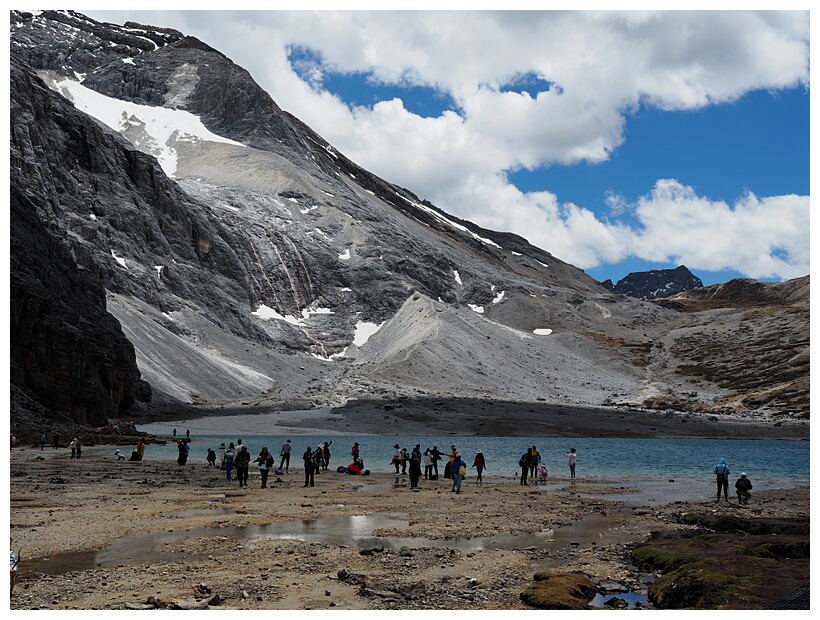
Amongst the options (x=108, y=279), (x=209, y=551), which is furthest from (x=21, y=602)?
(x=108, y=279)

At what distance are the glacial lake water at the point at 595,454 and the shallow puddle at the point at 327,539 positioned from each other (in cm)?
1062

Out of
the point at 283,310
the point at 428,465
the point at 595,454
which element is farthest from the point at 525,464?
the point at 283,310

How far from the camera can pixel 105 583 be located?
520 inches

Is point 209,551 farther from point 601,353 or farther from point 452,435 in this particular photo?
point 601,353

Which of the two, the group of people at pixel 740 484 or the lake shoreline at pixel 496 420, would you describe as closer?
the group of people at pixel 740 484

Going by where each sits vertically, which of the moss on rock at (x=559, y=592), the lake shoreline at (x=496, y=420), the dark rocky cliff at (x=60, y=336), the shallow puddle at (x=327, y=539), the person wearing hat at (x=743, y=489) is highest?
the dark rocky cliff at (x=60, y=336)

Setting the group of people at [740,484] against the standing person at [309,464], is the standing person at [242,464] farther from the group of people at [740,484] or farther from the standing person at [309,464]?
the group of people at [740,484]

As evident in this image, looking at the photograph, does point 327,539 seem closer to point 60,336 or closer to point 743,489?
point 743,489

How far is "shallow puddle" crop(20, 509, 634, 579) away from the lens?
15289mm

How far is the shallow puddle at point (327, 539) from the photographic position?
15289mm

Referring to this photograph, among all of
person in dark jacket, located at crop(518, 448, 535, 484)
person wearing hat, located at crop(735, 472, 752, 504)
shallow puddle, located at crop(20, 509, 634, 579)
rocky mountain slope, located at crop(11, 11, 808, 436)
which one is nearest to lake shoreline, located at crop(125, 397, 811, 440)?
rocky mountain slope, located at crop(11, 11, 808, 436)

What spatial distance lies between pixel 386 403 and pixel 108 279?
161 feet

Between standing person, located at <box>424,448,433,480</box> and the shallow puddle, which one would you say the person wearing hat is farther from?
standing person, located at <box>424,448,433,480</box>

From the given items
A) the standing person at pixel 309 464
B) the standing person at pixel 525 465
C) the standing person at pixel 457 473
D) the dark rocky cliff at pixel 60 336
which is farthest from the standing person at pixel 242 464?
the dark rocky cliff at pixel 60 336
